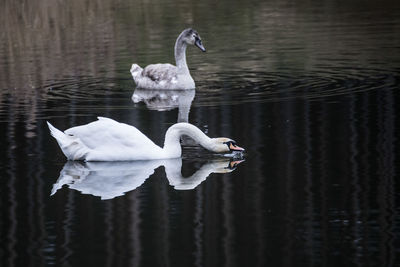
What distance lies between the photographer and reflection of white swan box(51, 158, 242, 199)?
10.4 m

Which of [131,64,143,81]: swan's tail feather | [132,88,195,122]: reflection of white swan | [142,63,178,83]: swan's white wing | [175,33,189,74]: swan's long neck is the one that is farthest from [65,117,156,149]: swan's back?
[131,64,143,81]: swan's tail feather

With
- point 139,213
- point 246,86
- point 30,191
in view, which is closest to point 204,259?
point 139,213

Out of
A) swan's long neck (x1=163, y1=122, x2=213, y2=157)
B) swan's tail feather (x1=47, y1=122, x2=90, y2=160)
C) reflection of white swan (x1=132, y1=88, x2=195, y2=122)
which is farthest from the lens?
reflection of white swan (x1=132, y1=88, x2=195, y2=122)

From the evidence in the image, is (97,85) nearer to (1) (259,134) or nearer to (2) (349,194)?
(1) (259,134)

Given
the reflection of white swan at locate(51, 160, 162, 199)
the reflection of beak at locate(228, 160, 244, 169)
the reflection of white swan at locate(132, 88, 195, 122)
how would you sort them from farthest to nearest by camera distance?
1. the reflection of white swan at locate(132, 88, 195, 122)
2. the reflection of beak at locate(228, 160, 244, 169)
3. the reflection of white swan at locate(51, 160, 162, 199)

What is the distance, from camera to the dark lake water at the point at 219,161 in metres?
8.30

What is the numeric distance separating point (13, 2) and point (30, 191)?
86.9ft

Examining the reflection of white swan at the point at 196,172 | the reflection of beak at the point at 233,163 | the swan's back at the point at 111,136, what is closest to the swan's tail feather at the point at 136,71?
the swan's back at the point at 111,136

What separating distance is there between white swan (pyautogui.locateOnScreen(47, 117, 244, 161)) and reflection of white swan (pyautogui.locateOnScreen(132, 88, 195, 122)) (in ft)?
9.37

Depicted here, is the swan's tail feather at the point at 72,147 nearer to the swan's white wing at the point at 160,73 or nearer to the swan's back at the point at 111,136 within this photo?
the swan's back at the point at 111,136

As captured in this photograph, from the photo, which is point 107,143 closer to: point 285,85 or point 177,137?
point 177,137

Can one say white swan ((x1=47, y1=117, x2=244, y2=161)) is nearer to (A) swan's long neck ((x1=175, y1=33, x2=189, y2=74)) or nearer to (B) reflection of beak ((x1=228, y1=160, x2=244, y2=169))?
(B) reflection of beak ((x1=228, y1=160, x2=244, y2=169))

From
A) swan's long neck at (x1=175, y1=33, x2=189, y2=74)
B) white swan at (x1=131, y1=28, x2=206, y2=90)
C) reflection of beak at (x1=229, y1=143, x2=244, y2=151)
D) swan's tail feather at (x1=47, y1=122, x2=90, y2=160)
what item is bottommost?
reflection of beak at (x1=229, y1=143, x2=244, y2=151)

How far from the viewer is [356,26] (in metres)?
26.7
